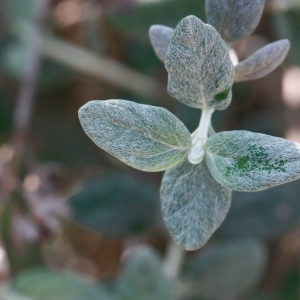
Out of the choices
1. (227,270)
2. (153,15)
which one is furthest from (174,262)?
(153,15)

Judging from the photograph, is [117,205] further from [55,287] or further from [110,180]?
[55,287]

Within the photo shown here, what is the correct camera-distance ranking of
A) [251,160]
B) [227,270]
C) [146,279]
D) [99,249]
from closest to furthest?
[251,160] → [146,279] → [227,270] → [99,249]

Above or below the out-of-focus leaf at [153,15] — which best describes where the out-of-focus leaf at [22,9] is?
below

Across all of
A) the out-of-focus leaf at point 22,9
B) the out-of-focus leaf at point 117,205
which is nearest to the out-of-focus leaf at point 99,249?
the out-of-focus leaf at point 117,205

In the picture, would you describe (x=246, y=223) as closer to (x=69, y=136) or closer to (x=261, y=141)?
(x=69, y=136)

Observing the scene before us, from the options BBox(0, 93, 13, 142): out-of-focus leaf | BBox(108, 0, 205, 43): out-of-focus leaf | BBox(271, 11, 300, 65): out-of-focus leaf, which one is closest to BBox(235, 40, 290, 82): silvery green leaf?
BBox(108, 0, 205, 43): out-of-focus leaf

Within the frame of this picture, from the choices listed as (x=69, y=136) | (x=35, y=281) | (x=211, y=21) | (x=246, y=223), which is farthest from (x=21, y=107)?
(x=211, y=21)

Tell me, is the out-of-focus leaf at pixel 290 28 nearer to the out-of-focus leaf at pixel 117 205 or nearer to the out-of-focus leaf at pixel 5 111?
the out-of-focus leaf at pixel 117 205
